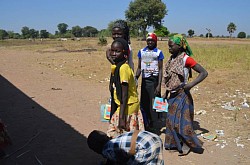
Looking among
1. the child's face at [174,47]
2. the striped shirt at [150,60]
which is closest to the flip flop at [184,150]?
the striped shirt at [150,60]

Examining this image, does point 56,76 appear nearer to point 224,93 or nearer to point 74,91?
point 74,91

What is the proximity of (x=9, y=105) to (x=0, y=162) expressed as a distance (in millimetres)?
3101

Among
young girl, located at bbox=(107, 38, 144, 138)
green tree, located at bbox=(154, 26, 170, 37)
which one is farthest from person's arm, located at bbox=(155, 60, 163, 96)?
green tree, located at bbox=(154, 26, 170, 37)

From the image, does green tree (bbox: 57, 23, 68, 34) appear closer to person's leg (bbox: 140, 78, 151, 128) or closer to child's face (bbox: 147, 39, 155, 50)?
person's leg (bbox: 140, 78, 151, 128)

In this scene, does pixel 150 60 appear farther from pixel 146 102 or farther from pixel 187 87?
pixel 187 87

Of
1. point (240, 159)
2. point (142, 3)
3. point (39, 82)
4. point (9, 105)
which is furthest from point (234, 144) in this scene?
point (142, 3)

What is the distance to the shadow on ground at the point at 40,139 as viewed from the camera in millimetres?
3826

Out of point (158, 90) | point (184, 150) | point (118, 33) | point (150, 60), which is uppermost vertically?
point (118, 33)

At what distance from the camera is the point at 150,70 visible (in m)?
4.61

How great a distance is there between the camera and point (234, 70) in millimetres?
12227

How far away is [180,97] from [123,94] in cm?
113

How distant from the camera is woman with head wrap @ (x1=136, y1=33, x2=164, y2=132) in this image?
451cm

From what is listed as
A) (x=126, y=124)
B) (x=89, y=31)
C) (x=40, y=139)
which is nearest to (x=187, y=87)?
(x=126, y=124)

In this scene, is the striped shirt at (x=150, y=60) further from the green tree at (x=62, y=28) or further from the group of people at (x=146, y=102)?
the green tree at (x=62, y=28)
